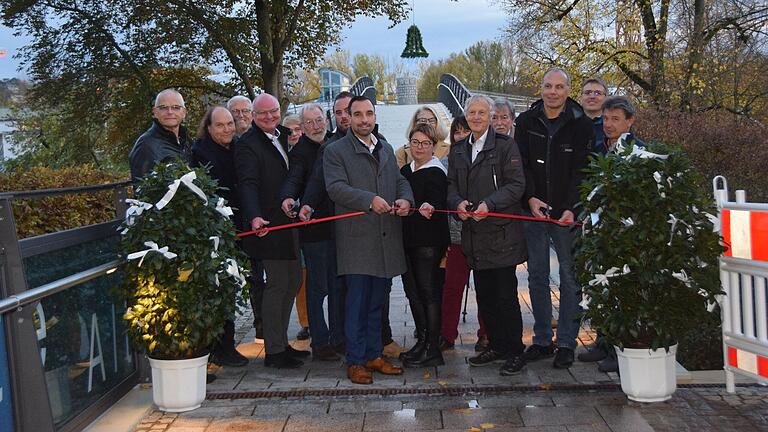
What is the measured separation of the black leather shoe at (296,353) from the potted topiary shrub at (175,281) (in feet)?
4.34

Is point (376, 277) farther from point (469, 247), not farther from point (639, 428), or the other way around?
point (639, 428)

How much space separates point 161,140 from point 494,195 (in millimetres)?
2428

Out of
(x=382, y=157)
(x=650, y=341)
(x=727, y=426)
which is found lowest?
(x=727, y=426)

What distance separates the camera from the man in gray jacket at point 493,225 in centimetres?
630

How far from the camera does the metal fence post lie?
4152 millimetres

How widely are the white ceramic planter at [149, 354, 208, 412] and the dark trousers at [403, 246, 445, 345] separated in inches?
69.3

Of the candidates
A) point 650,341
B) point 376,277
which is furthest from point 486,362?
point 650,341

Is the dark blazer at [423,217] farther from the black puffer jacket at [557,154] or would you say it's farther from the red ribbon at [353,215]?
the black puffer jacket at [557,154]

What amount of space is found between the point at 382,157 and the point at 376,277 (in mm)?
866

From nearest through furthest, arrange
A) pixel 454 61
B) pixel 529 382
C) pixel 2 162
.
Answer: pixel 529 382, pixel 2 162, pixel 454 61

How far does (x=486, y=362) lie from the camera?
6457 mm

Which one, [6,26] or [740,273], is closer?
[740,273]

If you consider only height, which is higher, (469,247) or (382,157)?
(382,157)

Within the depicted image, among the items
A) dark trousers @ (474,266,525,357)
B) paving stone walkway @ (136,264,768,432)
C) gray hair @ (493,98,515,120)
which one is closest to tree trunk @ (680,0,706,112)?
gray hair @ (493,98,515,120)
